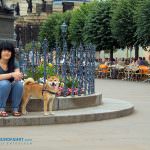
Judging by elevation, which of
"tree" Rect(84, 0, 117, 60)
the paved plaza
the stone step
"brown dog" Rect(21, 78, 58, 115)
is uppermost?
"tree" Rect(84, 0, 117, 60)

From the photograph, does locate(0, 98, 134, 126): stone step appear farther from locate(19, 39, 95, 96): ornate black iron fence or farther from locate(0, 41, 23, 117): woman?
locate(19, 39, 95, 96): ornate black iron fence

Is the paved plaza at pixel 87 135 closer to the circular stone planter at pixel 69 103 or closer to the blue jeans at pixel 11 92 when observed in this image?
the blue jeans at pixel 11 92

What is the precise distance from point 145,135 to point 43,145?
2396mm

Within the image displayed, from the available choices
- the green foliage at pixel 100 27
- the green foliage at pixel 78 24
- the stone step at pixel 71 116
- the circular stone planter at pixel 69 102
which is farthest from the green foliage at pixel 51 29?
the stone step at pixel 71 116

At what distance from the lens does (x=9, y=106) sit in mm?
13172

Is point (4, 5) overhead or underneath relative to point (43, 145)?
overhead

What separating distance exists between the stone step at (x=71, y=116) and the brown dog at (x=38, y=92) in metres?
0.24

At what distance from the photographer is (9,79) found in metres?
12.7

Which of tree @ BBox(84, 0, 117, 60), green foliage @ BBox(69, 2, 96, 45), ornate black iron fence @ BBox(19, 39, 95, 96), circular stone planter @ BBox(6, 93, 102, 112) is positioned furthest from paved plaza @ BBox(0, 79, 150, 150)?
green foliage @ BBox(69, 2, 96, 45)

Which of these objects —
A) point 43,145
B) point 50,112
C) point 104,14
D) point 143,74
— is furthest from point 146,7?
point 43,145

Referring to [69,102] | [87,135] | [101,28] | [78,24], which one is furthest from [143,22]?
[87,135]

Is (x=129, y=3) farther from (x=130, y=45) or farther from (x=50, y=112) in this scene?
(x=50, y=112)

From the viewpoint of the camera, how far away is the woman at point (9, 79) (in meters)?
12.6

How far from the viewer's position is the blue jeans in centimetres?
1254
